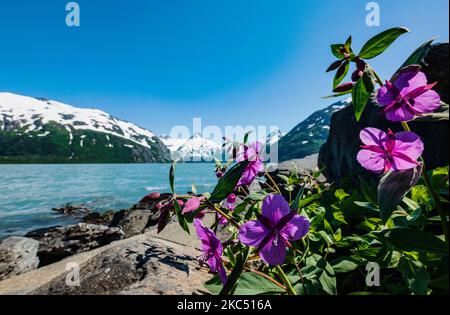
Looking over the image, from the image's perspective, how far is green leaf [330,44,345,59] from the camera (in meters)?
1.26

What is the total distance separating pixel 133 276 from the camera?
2.28 m

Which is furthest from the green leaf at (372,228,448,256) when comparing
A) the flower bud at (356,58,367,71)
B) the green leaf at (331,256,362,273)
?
the green leaf at (331,256,362,273)

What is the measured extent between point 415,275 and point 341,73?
116cm

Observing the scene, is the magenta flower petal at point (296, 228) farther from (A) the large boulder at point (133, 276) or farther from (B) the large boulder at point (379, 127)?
(A) the large boulder at point (133, 276)

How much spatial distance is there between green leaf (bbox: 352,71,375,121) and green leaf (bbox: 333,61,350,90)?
151 mm

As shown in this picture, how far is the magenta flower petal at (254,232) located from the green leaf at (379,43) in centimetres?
90

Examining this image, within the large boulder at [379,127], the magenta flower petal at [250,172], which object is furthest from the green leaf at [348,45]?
the magenta flower petal at [250,172]

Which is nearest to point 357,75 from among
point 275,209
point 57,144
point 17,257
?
point 275,209

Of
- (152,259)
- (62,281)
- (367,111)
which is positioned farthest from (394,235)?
(367,111)

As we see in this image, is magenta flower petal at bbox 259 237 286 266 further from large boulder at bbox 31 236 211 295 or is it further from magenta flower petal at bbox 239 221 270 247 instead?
large boulder at bbox 31 236 211 295

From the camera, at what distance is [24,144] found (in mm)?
149750

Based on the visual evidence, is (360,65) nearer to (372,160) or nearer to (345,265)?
(372,160)

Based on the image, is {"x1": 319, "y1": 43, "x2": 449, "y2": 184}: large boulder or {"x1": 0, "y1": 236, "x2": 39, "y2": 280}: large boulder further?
{"x1": 0, "y1": 236, "x2": 39, "y2": 280}: large boulder
